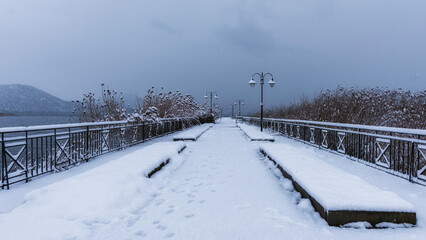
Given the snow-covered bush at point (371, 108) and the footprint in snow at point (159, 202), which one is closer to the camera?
the footprint in snow at point (159, 202)

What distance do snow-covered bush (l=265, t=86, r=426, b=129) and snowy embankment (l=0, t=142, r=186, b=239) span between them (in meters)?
11.7

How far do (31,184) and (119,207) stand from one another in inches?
106

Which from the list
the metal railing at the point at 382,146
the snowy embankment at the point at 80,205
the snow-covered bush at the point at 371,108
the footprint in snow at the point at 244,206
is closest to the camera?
the snowy embankment at the point at 80,205

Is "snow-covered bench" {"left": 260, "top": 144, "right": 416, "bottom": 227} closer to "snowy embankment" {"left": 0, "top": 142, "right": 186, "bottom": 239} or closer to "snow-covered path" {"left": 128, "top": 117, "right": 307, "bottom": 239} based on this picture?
"snow-covered path" {"left": 128, "top": 117, "right": 307, "bottom": 239}

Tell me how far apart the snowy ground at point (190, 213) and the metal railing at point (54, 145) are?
17.6 inches

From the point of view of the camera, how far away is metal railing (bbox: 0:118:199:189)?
539 centimetres

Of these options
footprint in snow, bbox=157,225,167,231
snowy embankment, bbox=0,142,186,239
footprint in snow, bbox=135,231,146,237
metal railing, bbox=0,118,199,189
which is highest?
metal railing, bbox=0,118,199,189

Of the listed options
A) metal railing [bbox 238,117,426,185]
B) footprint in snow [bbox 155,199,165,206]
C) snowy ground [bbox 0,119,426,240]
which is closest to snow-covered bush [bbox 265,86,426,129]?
metal railing [bbox 238,117,426,185]

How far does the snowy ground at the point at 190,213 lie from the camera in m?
3.29

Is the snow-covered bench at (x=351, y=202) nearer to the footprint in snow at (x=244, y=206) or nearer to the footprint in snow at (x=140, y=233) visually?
the footprint in snow at (x=244, y=206)

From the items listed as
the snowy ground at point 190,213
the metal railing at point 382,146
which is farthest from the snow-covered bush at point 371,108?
the snowy ground at point 190,213

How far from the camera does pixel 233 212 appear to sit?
4055 millimetres

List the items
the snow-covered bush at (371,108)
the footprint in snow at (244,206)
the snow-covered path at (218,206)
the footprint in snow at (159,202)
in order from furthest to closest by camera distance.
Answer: the snow-covered bush at (371,108)
the footprint in snow at (159,202)
the footprint in snow at (244,206)
the snow-covered path at (218,206)

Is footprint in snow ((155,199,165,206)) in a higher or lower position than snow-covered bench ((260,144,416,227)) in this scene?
lower
